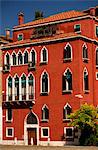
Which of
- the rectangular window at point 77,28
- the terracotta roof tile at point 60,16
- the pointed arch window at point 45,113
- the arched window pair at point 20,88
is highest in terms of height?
the terracotta roof tile at point 60,16

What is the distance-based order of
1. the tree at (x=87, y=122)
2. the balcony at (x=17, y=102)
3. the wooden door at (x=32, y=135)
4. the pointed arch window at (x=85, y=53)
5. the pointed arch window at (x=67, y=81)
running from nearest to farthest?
the tree at (x=87, y=122) < the pointed arch window at (x=67, y=81) < the pointed arch window at (x=85, y=53) < the wooden door at (x=32, y=135) < the balcony at (x=17, y=102)

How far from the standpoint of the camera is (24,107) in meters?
42.9

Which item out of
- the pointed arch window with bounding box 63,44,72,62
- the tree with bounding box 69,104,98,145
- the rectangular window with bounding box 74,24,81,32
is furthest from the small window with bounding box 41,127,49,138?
the rectangular window with bounding box 74,24,81,32

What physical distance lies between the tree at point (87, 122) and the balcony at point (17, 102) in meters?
6.17

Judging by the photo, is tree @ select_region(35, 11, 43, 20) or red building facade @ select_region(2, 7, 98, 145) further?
tree @ select_region(35, 11, 43, 20)

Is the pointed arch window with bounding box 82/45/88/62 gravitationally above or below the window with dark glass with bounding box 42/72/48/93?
above

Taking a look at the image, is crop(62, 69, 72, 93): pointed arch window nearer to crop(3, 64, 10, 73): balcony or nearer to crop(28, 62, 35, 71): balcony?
crop(28, 62, 35, 71): balcony

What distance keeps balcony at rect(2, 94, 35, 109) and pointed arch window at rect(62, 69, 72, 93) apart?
3841 mm

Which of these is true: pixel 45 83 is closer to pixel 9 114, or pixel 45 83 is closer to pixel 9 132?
pixel 9 114

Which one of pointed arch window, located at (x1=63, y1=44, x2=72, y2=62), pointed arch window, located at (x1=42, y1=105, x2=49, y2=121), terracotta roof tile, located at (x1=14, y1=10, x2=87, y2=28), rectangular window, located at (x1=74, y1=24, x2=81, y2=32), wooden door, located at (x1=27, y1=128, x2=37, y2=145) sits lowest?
wooden door, located at (x1=27, y1=128, x2=37, y2=145)

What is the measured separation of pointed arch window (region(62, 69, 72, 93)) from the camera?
40.0 meters

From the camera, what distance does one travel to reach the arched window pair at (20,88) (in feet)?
140

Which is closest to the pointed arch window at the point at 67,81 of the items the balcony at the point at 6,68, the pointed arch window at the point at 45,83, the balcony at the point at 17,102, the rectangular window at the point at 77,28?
the pointed arch window at the point at 45,83

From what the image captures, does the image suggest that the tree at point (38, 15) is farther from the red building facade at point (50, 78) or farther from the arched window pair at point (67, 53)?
the arched window pair at point (67, 53)
